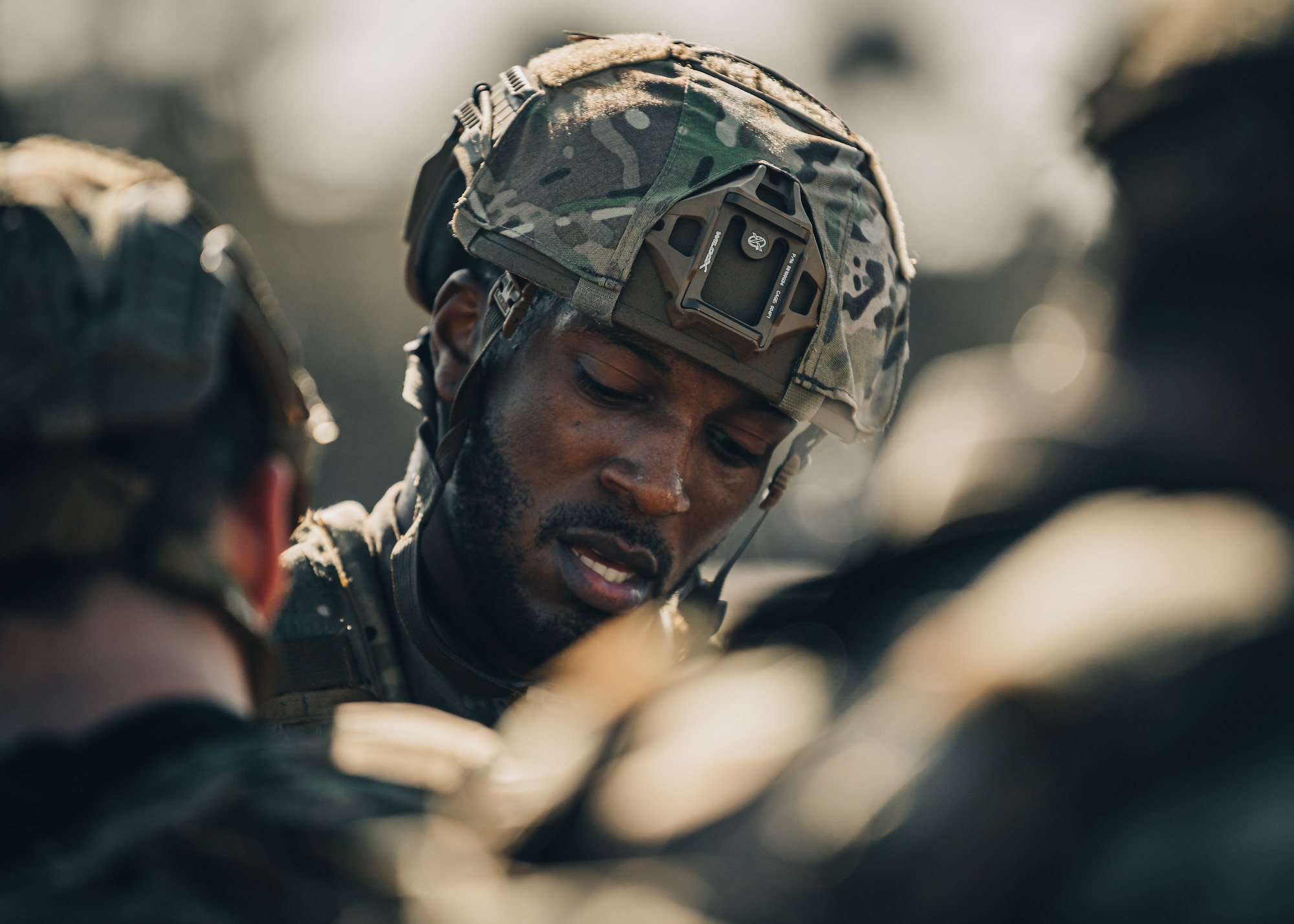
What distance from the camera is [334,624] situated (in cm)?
354

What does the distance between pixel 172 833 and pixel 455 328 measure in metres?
2.33

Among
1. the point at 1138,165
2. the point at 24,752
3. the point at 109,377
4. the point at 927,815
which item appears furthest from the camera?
the point at 1138,165

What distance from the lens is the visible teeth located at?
342 cm

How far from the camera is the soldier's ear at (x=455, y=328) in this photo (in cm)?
366

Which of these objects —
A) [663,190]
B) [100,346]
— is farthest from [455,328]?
[100,346]

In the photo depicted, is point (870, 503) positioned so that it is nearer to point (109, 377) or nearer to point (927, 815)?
point (927, 815)

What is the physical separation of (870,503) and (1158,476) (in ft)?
Result: 1.44

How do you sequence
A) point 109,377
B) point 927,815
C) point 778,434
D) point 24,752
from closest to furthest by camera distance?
point 927,815
point 24,752
point 109,377
point 778,434

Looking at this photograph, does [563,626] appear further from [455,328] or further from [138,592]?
[138,592]

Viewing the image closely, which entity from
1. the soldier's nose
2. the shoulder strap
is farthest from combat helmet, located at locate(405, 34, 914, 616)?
the shoulder strap

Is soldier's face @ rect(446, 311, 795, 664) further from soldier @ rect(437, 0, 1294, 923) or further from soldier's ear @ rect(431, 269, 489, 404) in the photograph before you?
soldier @ rect(437, 0, 1294, 923)

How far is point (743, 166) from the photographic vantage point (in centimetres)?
341

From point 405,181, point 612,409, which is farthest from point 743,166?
point 405,181

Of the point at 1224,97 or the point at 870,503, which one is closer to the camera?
the point at 1224,97
